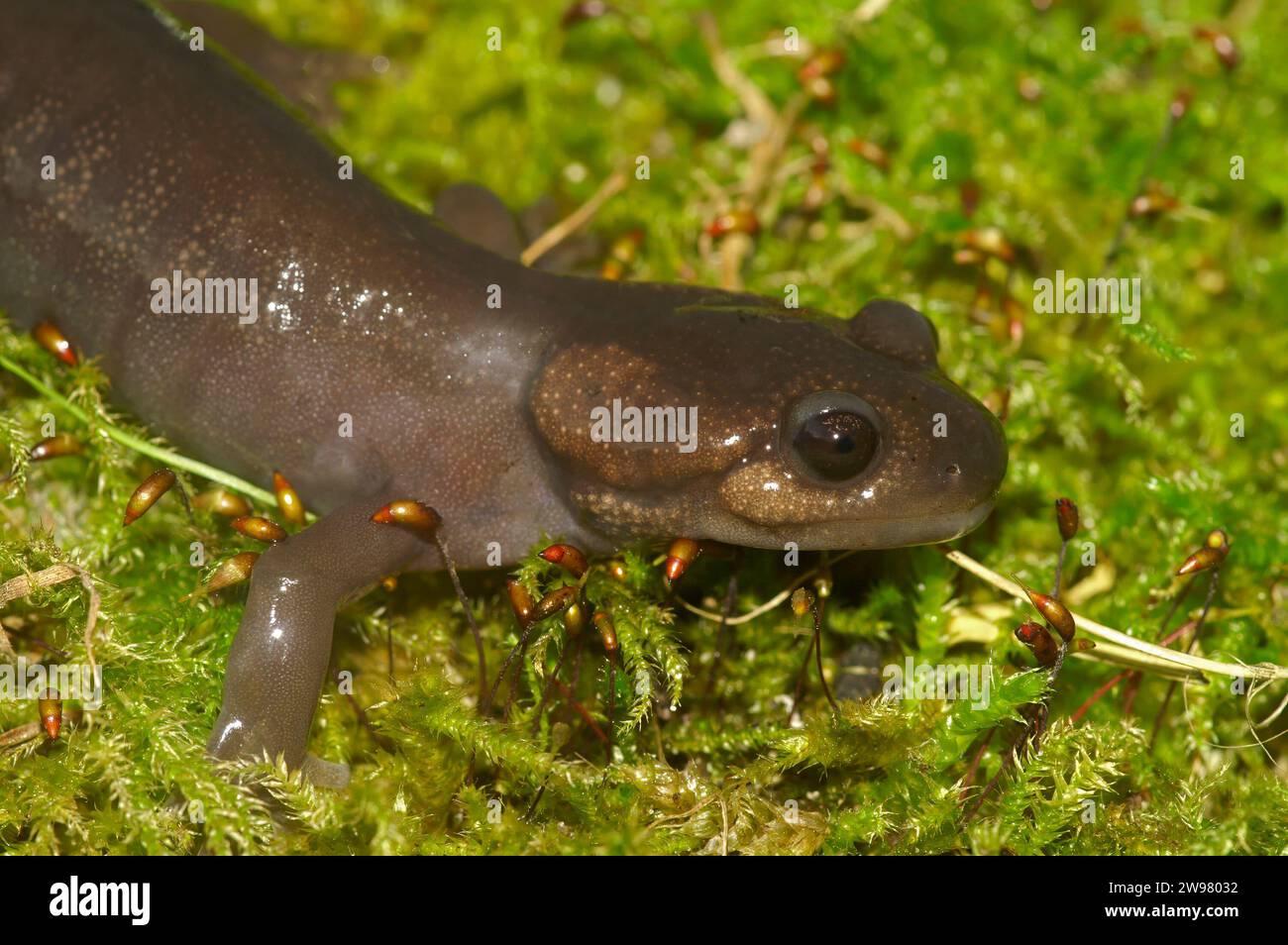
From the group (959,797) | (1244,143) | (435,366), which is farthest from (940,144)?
(959,797)

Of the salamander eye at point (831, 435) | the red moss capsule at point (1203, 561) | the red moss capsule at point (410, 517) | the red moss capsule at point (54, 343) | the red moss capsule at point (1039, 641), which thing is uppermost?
the red moss capsule at point (54, 343)

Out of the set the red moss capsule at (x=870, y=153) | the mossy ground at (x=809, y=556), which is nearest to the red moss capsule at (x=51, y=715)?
the mossy ground at (x=809, y=556)

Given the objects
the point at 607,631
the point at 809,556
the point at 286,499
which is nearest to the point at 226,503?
the point at 286,499

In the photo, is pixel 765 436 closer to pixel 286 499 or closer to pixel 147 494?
pixel 286 499

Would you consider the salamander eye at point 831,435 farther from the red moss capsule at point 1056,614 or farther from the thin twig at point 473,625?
the thin twig at point 473,625
